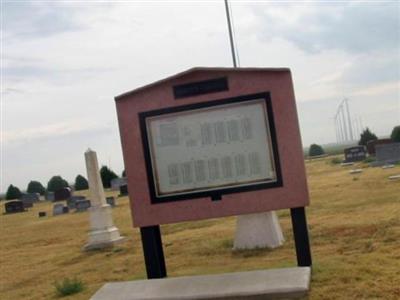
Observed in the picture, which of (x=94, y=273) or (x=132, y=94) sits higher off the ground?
(x=132, y=94)

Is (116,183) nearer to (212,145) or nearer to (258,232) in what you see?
(258,232)

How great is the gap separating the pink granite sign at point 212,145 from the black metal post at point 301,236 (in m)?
0.19

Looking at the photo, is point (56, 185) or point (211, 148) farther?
point (56, 185)

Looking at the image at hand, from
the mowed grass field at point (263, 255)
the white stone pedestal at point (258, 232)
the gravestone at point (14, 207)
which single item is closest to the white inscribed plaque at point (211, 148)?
the mowed grass field at point (263, 255)

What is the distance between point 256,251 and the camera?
868 centimetres

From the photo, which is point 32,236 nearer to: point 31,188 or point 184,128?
point 184,128

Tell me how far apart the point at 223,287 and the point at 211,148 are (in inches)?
68.3

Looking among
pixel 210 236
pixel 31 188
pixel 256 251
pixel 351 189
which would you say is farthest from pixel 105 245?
pixel 31 188

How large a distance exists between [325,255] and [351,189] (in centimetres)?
922

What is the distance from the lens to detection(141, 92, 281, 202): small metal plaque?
6.43 metres

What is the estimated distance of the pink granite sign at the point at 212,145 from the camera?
6.36 m

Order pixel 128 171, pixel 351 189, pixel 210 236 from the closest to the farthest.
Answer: pixel 128 171, pixel 210 236, pixel 351 189

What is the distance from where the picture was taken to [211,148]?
258 inches

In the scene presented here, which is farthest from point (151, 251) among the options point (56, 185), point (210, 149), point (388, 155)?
point (56, 185)
